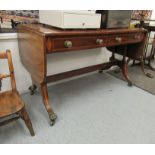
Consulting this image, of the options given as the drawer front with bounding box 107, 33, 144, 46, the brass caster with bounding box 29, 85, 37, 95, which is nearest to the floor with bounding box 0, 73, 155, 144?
the brass caster with bounding box 29, 85, 37, 95

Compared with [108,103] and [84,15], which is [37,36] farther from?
[108,103]

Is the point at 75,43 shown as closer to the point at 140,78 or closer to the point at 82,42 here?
the point at 82,42

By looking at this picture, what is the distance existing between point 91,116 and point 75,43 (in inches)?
30.3

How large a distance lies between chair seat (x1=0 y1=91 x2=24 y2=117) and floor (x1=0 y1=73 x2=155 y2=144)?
12.8 inches

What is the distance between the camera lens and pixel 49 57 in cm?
193

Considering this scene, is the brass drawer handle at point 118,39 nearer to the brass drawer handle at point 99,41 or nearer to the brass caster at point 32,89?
the brass drawer handle at point 99,41

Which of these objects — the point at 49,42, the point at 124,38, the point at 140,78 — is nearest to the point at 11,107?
the point at 49,42

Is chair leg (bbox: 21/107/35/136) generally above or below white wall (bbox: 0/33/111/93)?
below

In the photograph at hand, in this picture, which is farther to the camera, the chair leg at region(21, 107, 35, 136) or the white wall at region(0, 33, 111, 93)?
the white wall at region(0, 33, 111, 93)

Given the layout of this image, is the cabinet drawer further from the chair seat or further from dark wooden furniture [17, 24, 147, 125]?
the chair seat

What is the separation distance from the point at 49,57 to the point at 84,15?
2.51 feet

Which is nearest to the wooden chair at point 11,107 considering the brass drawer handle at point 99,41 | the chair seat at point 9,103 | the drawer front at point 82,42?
the chair seat at point 9,103

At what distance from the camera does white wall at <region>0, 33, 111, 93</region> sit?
1600 mm
